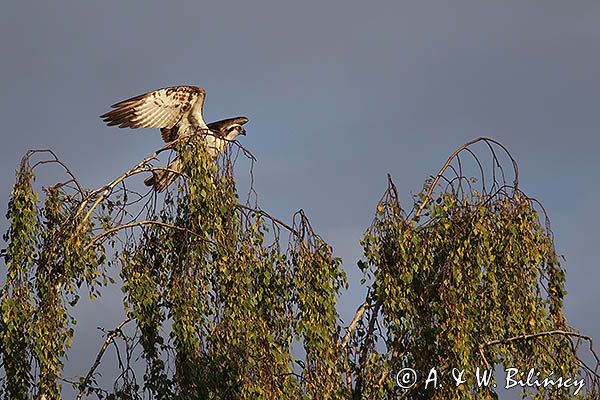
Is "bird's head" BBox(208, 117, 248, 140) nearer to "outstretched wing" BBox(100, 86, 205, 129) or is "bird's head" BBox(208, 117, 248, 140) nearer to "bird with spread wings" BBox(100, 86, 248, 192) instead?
"bird with spread wings" BBox(100, 86, 248, 192)

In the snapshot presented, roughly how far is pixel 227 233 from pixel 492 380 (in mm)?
2533

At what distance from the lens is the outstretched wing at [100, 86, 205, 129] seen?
1209 centimetres

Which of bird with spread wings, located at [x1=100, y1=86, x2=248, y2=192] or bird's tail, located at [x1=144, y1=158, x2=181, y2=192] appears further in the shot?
bird with spread wings, located at [x1=100, y1=86, x2=248, y2=192]

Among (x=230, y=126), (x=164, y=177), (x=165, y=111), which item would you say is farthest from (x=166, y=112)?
(x=164, y=177)

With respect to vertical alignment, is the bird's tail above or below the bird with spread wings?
below

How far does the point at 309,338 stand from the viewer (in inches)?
392

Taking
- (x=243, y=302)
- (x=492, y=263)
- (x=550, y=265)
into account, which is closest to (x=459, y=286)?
(x=492, y=263)

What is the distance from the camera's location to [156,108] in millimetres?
12633

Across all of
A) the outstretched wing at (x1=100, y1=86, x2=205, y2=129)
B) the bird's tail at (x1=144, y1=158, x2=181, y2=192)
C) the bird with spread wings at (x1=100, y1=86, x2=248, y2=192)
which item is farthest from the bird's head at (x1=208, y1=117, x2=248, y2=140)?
the bird's tail at (x1=144, y1=158, x2=181, y2=192)

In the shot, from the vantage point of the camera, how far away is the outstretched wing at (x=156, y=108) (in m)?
12.1

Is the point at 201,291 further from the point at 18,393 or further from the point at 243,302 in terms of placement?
the point at 18,393

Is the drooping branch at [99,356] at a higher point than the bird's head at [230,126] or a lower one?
lower

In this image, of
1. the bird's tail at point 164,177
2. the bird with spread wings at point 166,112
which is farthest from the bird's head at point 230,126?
the bird's tail at point 164,177

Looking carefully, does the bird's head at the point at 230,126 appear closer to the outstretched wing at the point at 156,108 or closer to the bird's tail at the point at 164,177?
the outstretched wing at the point at 156,108
